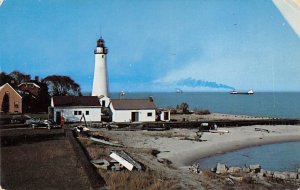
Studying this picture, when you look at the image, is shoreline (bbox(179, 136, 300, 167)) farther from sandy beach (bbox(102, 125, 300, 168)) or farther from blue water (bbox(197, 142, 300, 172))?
blue water (bbox(197, 142, 300, 172))

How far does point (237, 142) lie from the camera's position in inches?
475

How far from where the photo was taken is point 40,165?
19.2 ft

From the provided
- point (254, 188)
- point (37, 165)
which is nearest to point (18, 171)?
point (37, 165)

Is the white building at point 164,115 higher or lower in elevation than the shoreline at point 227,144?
higher

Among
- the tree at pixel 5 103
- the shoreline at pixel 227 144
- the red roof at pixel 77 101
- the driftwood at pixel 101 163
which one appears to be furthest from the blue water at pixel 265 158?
the red roof at pixel 77 101

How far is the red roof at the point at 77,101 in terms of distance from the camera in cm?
1184

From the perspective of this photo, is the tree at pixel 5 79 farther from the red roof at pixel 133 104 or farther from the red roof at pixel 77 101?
the red roof at pixel 133 104

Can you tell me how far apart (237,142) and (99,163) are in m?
6.95

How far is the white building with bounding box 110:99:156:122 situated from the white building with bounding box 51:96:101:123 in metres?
0.70

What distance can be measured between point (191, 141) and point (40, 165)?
6077 mm

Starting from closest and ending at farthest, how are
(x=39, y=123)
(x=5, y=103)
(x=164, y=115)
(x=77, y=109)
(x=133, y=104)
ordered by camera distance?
1. (x=5, y=103)
2. (x=39, y=123)
3. (x=77, y=109)
4. (x=133, y=104)
5. (x=164, y=115)

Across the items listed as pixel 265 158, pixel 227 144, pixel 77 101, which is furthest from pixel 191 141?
pixel 77 101

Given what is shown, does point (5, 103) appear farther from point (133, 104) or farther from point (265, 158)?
point (265, 158)

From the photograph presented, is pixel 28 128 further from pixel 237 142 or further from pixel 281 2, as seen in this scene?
pixel 281 2
